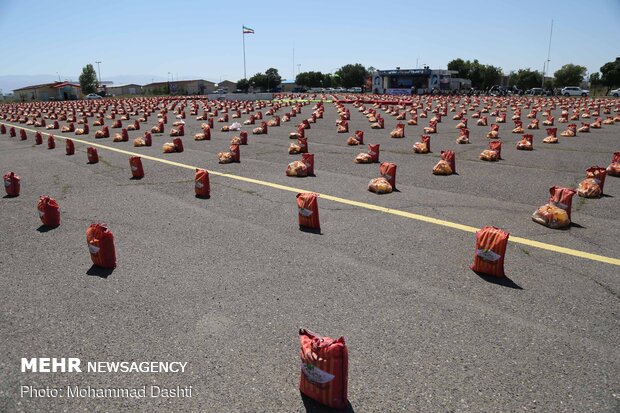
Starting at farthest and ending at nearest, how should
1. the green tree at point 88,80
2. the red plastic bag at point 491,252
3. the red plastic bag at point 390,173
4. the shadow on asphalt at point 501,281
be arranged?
the green tree at point 88,80, the red plastic bag at point 390,173, the red plastic bag at point 491,252, the shadow on asphalt at point 501,281

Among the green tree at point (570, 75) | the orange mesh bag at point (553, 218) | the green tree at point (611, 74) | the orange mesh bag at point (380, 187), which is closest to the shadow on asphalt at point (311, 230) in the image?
the orange mesh bag at point (380, 187)

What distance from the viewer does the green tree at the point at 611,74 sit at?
226 ft

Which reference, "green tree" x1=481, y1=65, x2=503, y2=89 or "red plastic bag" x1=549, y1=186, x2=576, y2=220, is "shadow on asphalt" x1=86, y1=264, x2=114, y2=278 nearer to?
"red plastic bag" x1=549, y1=186, x2=576, y2=220

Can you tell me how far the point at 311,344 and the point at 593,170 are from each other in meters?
7.44

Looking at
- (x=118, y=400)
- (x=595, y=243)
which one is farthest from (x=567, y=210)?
(x=118, y=400)

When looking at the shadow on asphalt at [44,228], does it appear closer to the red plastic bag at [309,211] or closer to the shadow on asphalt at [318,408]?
the red plastic bag at [309,211]

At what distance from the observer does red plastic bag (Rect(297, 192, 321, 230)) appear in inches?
241

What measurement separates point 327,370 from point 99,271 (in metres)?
3.30

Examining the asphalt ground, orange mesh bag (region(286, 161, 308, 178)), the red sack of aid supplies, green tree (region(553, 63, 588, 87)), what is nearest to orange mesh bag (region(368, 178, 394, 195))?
the asphalt ground

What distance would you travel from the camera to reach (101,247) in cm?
493

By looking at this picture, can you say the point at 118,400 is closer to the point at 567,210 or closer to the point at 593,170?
the point at 567,210

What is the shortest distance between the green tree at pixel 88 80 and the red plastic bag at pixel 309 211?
114 meters

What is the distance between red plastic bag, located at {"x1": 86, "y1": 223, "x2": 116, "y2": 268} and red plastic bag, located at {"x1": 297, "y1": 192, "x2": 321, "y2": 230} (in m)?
2.51

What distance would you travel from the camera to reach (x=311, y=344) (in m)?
2.93
